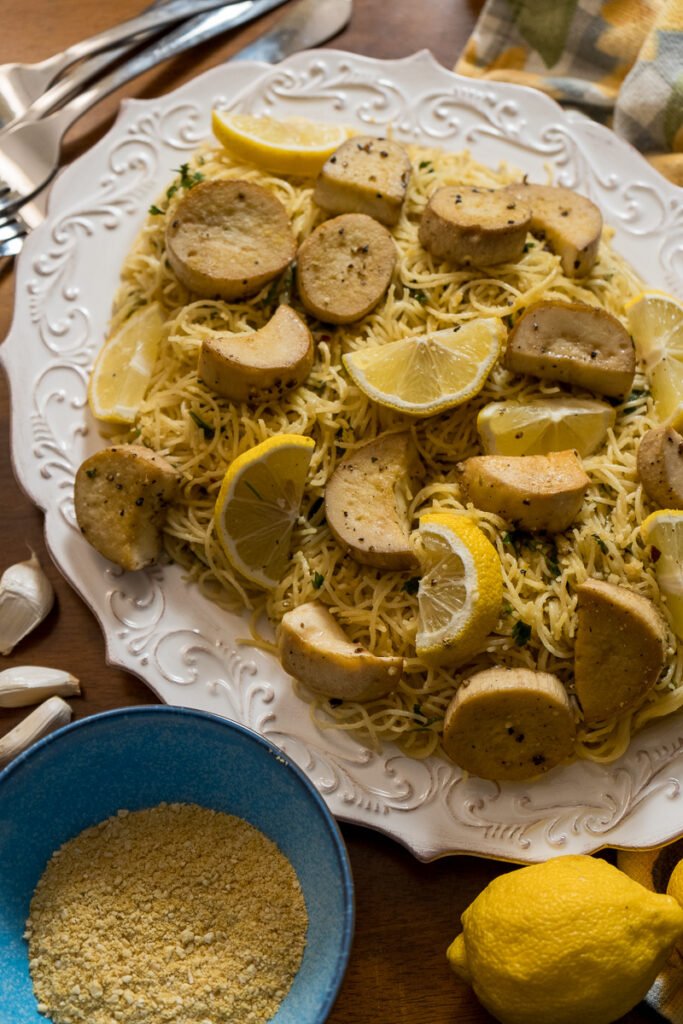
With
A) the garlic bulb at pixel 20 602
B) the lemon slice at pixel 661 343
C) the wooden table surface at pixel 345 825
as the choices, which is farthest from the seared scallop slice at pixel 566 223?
the garlic bulb at pixel 20 602

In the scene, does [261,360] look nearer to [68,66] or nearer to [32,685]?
[32,685]

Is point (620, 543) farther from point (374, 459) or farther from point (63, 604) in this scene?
point (63, 604)

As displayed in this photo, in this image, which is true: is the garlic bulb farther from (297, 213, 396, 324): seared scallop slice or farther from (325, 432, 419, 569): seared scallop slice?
(297, 213, 396, 324): seared scallop slice

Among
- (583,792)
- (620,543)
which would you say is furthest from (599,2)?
(583,792)

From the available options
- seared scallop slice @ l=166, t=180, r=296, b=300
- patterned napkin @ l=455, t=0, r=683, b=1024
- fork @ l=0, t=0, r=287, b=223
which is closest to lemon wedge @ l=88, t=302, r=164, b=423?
seared scallop slice @ l=166, t=180, r=296, b=300

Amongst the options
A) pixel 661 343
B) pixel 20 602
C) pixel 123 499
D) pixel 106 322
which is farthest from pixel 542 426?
pixel 20 602

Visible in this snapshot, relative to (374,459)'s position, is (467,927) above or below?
below
